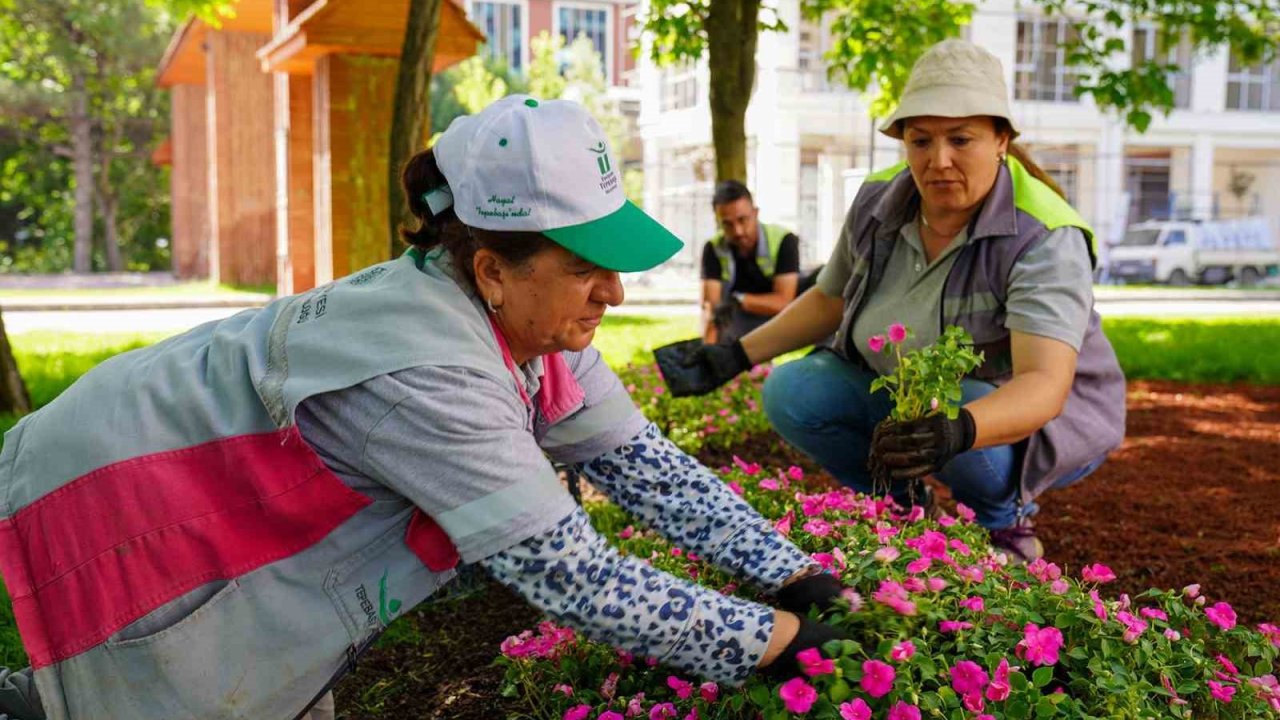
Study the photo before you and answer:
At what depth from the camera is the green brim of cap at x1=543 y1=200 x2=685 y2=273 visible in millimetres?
1909

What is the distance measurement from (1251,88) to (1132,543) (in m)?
32.8

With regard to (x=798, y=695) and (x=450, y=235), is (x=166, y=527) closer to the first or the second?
(x=450, y=235)

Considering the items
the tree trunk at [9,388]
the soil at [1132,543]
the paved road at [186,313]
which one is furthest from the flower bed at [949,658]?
the paved road at [186,313]

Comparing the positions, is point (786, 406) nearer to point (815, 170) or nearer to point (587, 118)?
point (587, 118)

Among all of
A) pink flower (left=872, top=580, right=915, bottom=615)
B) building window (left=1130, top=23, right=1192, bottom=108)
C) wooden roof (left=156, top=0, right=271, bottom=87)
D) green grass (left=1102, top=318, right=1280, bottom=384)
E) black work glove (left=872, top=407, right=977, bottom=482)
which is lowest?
green grass (left=1102, top=318, right=1280, bottom=384)

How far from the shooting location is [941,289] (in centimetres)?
335

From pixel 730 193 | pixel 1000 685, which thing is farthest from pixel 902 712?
pixel 730 193

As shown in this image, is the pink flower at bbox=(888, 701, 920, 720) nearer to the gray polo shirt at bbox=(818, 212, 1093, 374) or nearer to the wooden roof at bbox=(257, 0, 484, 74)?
the gray polo shirt at bbox=(818, 212, 1093, 374)

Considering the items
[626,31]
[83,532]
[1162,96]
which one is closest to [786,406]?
[83,532]

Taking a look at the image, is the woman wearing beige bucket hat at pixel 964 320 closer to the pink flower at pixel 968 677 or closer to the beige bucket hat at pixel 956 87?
the beige bucket hat at pixel 956 87

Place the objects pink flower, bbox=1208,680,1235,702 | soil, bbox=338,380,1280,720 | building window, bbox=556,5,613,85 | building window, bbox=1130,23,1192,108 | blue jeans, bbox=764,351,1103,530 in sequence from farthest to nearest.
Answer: building window, bbox=556,5,613,85, building window, bbox=1130,23,1192,108, blue jeans, bbox=764,351,1103,530, soil, bbox=338,380,1280,720, pink flower, bbox=1208,680,1235,702

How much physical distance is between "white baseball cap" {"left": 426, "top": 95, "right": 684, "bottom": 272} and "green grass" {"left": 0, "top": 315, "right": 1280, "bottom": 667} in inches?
216

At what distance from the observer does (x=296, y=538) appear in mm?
1994

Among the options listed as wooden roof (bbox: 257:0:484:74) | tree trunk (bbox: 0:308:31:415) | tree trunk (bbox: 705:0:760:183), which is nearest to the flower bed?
tree trunk (bbox: 0:308:31:415)
